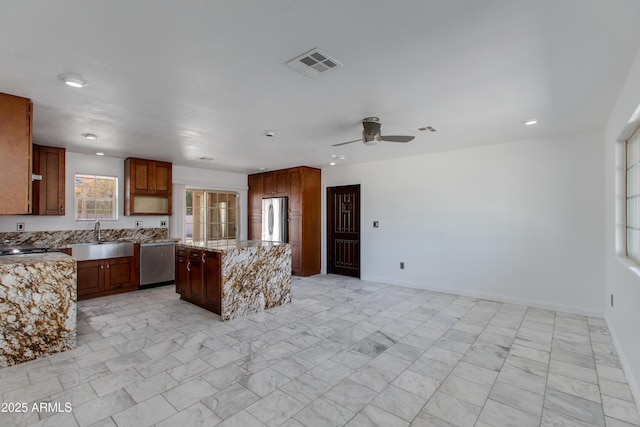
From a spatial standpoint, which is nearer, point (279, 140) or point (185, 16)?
point (185, 16)

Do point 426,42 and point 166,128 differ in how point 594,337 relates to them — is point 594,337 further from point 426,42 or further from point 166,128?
point 166,128

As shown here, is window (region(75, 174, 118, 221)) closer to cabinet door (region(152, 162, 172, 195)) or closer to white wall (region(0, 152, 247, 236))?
white wall (region(0, 152, 247, 236))

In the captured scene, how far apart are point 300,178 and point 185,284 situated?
10.3 feet

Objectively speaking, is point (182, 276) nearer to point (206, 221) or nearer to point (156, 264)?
point (156, 264)

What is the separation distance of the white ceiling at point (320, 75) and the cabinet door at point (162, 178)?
1.97 metres

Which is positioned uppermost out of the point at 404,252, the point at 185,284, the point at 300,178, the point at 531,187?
the point at 300,178

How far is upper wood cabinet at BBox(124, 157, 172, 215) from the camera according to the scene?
5.53 metres

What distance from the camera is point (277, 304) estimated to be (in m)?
4.40

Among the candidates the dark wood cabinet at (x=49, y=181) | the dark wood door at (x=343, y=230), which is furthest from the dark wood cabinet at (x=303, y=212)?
the dark wood cabinet at (x=49, y=181)

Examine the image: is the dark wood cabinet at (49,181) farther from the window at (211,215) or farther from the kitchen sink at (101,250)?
the window at (211,215)

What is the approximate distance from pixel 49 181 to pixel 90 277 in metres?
1.64

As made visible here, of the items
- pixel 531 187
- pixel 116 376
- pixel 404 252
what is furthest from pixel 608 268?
pixel 116 376

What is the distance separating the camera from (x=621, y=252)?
3.13 m

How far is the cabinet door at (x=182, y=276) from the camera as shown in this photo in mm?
4535
